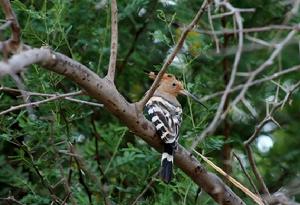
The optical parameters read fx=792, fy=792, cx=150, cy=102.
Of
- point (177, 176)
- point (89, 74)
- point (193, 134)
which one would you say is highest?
point (89, 74)

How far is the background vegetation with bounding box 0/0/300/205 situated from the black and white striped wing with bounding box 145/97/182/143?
0.09 m

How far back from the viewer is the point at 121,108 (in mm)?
3461

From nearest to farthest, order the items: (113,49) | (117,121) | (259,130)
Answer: (259,130), (113,49), (117,121)

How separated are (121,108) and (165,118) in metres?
1.09

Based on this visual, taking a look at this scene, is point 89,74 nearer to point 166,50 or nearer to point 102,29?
point 102,29

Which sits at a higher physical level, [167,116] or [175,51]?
[175,51]

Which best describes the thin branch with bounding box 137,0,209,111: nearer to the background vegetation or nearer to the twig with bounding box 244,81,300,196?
the twig with bounding box 244,81,300,196

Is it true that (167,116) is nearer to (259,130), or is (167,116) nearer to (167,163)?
(167,163)

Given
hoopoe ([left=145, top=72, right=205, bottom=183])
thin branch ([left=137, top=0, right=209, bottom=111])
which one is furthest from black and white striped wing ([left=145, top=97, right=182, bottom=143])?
thin branch ([left=137, top=0, right=209, bottom=111])

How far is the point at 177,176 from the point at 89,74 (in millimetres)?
1665

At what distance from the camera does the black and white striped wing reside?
411 cm

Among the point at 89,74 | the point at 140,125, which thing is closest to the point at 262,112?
the point at 140,125

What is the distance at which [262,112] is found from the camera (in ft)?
20.0

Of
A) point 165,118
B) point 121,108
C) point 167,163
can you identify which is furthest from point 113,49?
point 165,118
